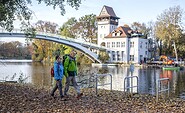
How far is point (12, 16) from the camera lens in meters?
8.82

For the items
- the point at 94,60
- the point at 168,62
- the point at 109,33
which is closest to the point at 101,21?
the point at 109,33

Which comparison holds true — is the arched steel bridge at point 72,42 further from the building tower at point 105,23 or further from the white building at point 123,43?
the building tower at point 105,23

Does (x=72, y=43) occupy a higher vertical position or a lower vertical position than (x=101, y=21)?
lower

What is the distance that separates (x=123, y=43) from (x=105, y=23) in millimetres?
6250

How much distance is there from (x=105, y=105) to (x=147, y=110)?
103 centimetres

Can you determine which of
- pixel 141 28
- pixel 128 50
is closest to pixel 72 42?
pixel 128 50

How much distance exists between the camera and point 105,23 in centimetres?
5197

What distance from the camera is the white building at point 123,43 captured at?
47031 millimetres

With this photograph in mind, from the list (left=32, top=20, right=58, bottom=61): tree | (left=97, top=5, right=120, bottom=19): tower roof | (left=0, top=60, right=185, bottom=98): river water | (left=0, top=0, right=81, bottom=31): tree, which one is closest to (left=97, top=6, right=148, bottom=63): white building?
(left=97, top=5, right=120, bottom=19): tower roof

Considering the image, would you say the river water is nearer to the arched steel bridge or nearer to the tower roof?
the arched steel bridge

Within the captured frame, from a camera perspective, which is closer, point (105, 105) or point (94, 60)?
point (105, 105)

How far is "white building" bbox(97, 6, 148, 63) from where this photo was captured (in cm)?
4703

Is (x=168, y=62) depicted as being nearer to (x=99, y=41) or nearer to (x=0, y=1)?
(x=99, y=41)

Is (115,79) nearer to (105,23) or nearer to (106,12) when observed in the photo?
(105,23)
